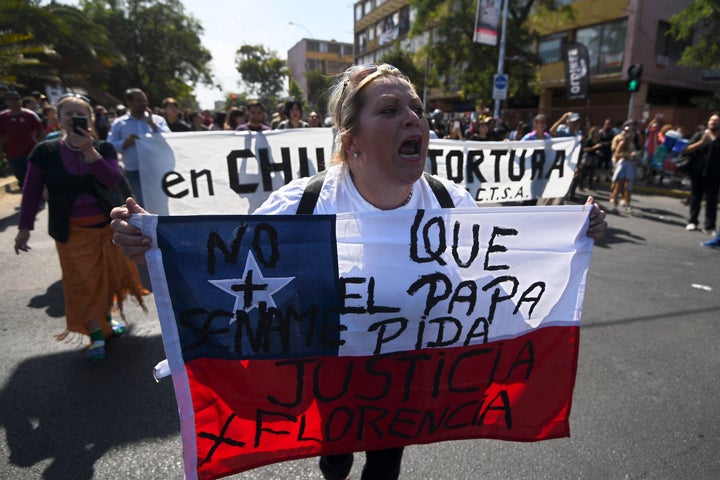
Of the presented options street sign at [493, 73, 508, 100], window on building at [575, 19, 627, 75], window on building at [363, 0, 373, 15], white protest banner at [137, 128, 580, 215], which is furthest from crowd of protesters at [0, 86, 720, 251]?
window on building at [363, 0, 373, 15]

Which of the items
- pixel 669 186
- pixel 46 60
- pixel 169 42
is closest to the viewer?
pixel 669 186

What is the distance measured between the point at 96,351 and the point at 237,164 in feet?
7.35

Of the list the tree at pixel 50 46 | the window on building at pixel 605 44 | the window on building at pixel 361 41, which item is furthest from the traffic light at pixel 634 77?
the window on building at pixel 361 41

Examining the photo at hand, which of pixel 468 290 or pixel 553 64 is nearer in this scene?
pixel 468 290

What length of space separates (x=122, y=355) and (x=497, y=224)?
2.89m

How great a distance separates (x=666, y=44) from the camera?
2267 cm

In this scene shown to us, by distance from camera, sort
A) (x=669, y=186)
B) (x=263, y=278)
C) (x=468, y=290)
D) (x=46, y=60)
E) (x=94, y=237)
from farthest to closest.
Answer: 1. (x=46, y=60)
2. (x=669, y=186)
3. (x=94, y=237)
4. (x=468, y=290)
5. (x=263, y=278)

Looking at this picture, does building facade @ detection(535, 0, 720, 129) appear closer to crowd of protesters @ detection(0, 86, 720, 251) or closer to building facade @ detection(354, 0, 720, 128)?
building facade @ detection(354, 0, 720, 128)

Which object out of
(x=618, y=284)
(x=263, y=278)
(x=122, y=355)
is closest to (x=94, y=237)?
(x=122, y=355)

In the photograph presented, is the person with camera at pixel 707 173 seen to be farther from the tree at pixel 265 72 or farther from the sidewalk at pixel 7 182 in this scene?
the tree at pixel 265 72

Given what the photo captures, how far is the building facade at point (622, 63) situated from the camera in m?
20.5

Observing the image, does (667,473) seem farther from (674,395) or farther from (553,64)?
(553,64)

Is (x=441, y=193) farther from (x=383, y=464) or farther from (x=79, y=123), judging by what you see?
(x=79, y=123)

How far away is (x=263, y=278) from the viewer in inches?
62.9
